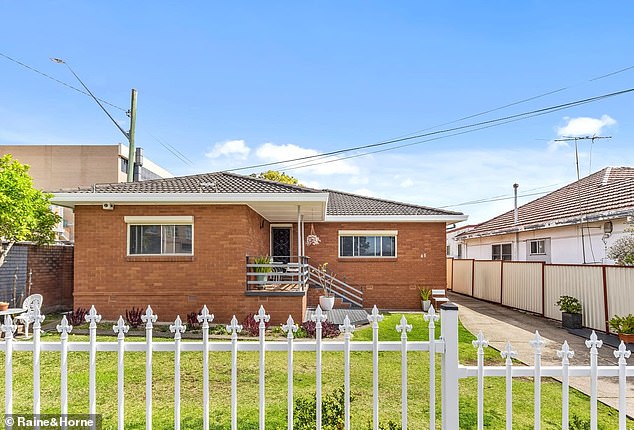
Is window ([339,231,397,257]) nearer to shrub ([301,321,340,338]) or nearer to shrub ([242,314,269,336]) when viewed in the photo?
shrub ([301,321,340,338])

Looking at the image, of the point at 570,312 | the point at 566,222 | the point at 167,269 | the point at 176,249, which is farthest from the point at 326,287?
the point at 566,222

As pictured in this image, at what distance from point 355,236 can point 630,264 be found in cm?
961

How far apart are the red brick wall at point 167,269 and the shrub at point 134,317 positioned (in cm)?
18

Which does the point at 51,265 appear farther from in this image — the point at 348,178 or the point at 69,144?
the point at 69,144

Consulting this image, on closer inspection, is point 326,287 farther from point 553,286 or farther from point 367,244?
point 553,286

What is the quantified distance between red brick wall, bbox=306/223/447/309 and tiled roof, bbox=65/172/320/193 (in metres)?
5.87

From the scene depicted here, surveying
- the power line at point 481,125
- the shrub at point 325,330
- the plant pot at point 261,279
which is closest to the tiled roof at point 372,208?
the power line at point 481,125

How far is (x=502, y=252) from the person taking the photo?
21906 millimetres

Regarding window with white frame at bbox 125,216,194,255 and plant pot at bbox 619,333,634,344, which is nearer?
plant pot at bbox 619,333,634,344

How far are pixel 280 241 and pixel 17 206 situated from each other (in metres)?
10.1

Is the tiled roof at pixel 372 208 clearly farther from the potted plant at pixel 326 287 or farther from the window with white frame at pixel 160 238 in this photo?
the window with white frame at pixel 160 238

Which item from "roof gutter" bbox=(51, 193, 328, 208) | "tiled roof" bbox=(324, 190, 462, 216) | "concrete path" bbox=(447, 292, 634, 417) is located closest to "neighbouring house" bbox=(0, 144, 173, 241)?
"tiled roof" bbox=(324, 190, 462, 216)

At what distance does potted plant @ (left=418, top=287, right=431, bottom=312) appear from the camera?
55.3 feet

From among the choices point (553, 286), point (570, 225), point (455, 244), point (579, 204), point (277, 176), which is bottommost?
point (553, 286)
